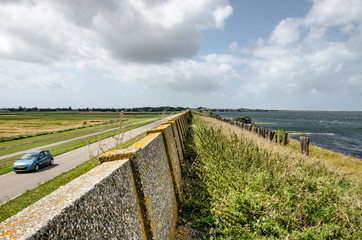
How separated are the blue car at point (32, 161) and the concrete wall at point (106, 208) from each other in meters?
15.5

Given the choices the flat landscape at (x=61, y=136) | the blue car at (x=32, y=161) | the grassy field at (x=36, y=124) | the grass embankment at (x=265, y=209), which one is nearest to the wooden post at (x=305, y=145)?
the grass embankment at (x=265, y=209)

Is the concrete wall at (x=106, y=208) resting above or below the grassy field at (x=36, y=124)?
above

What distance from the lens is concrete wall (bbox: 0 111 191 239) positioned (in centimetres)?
113

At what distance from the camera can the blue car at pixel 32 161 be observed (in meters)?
14.2

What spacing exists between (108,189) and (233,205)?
2.93 meters

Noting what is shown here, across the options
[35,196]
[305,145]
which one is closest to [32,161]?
[35,196]

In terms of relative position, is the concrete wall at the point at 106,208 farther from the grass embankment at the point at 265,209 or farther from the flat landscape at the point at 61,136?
the grass embankment at the point at 265,209

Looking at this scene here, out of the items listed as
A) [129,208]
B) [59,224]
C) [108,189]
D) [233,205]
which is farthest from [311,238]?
[59,224]

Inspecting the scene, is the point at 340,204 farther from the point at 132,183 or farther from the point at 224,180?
the point at 132,183

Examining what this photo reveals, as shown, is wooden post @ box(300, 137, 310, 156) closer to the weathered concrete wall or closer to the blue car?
the weathered concrete wall

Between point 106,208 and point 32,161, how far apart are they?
16.5m

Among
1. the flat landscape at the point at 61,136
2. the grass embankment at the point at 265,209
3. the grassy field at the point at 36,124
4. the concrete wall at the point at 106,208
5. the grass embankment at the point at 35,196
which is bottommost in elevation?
the grassy field at the point at 36,124

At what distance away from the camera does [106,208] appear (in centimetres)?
158

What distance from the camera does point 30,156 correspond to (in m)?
15.0
